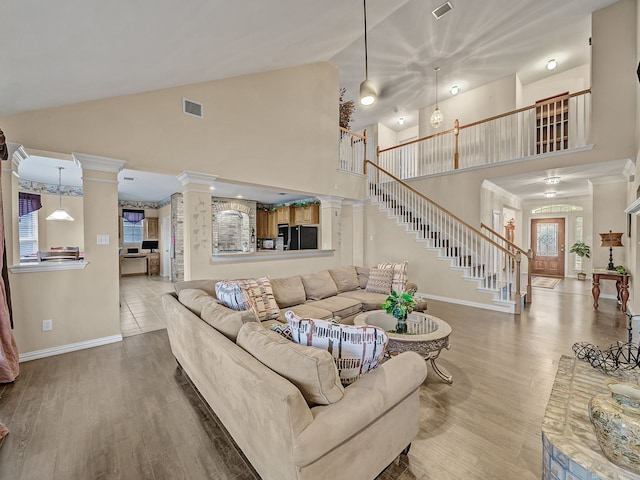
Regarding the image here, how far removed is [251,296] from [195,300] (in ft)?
2.23

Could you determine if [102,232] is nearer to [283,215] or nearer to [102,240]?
[102,240]

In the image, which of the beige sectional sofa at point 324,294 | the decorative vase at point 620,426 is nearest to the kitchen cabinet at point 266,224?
the beige sectional sofa at point 324,294

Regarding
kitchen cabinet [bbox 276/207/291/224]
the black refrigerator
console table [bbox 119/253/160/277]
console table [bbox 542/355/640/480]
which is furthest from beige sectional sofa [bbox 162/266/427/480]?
console table [bbox 119/253/160/277]

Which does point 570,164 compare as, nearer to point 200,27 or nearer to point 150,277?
point 200,27

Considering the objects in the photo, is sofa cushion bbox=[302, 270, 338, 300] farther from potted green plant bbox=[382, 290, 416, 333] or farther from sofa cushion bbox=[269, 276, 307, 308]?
potted green plant bbox=[382, 290, 416, 333]

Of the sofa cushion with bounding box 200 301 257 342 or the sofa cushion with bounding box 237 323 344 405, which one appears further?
the sofa cushion with bounding box 200 301 257 342

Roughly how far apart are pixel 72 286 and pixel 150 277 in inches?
241

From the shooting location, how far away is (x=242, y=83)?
4.45 metres

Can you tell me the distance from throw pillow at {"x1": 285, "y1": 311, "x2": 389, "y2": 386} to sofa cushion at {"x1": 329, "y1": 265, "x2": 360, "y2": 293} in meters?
2.77

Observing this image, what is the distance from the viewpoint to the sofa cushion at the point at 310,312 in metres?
3.12

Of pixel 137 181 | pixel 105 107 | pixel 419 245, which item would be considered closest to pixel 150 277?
pixel 137 181

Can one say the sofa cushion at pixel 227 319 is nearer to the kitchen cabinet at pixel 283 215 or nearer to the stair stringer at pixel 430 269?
the stair stringer at pixel 430 269

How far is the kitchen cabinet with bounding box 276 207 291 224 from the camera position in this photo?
8062 millimetres

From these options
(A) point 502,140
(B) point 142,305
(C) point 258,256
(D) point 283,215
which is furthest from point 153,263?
(A) point 502,140
